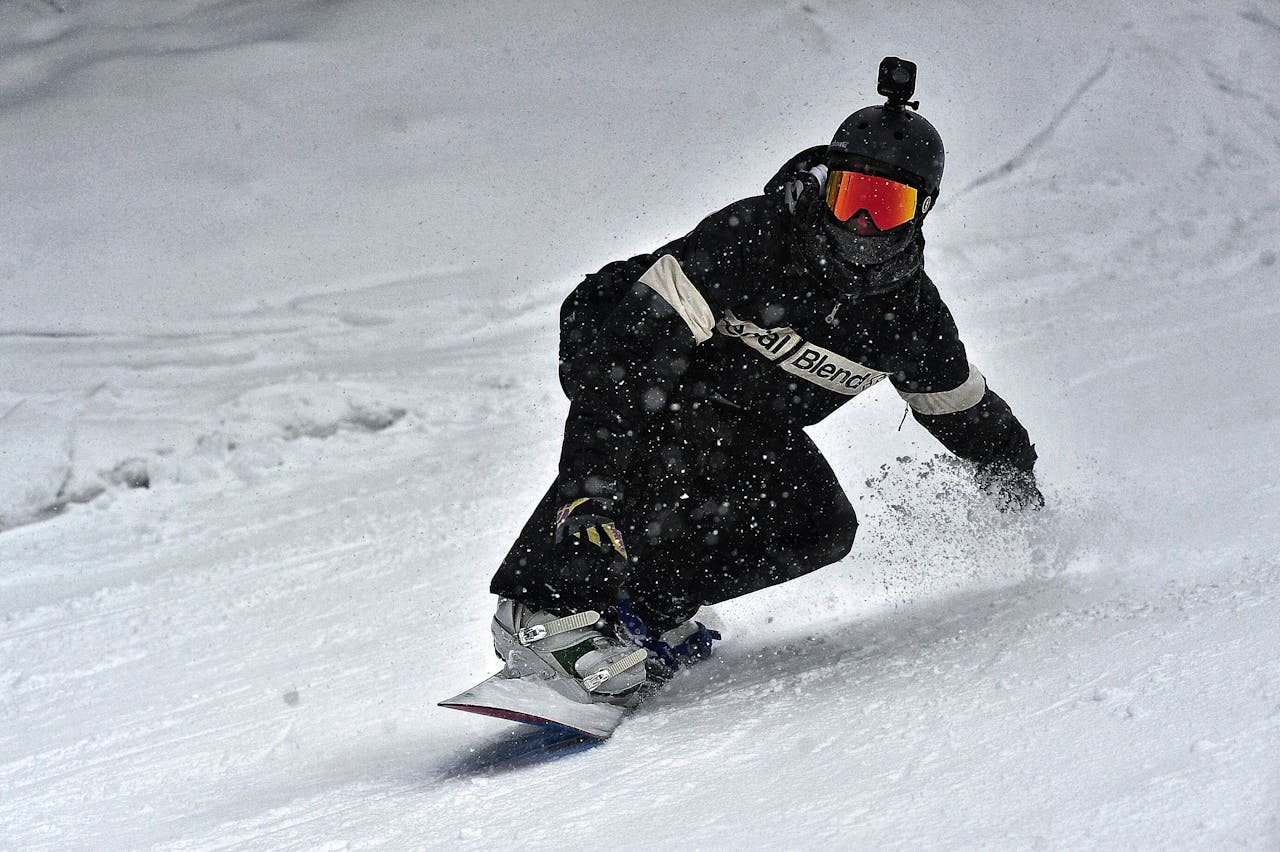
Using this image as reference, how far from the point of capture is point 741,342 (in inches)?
99.5

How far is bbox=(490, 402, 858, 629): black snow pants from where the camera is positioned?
2.66m

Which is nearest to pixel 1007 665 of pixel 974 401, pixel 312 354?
pixel 974 401

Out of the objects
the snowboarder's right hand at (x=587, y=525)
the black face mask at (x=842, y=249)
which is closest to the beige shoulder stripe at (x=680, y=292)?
the black face mask at (x=842, y=249)

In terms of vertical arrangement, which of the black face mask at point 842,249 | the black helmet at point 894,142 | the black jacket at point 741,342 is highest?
the black helmet at point 894,142

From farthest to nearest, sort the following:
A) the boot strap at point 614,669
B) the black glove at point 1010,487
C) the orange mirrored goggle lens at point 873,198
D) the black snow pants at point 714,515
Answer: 1. the black glove at point 1010,487
2. the black snow pants at point 714,515
3. the boot strap at point 614,669
4. the orange mirrored goggle lens at point 873,198

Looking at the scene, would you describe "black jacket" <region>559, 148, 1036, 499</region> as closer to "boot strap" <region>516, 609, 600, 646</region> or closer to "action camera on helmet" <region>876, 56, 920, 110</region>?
"action camera on helmet" <region>876, 56, 920, 110</region>

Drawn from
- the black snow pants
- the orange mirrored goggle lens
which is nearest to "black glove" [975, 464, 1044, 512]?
the black snow pants

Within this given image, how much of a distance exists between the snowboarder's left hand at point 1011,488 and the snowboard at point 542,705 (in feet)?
3.58

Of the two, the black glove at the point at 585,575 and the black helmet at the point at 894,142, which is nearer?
the black helmet at the point at 894,142

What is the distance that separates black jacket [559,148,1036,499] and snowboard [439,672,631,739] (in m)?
0.46

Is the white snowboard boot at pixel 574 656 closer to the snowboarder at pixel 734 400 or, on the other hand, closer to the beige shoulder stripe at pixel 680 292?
the snowboarder at pixel 734 400

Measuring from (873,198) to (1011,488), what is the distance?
3.35 ft

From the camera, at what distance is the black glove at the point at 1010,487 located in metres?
2.86

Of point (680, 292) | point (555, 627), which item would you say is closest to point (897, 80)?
point (680, 292)
